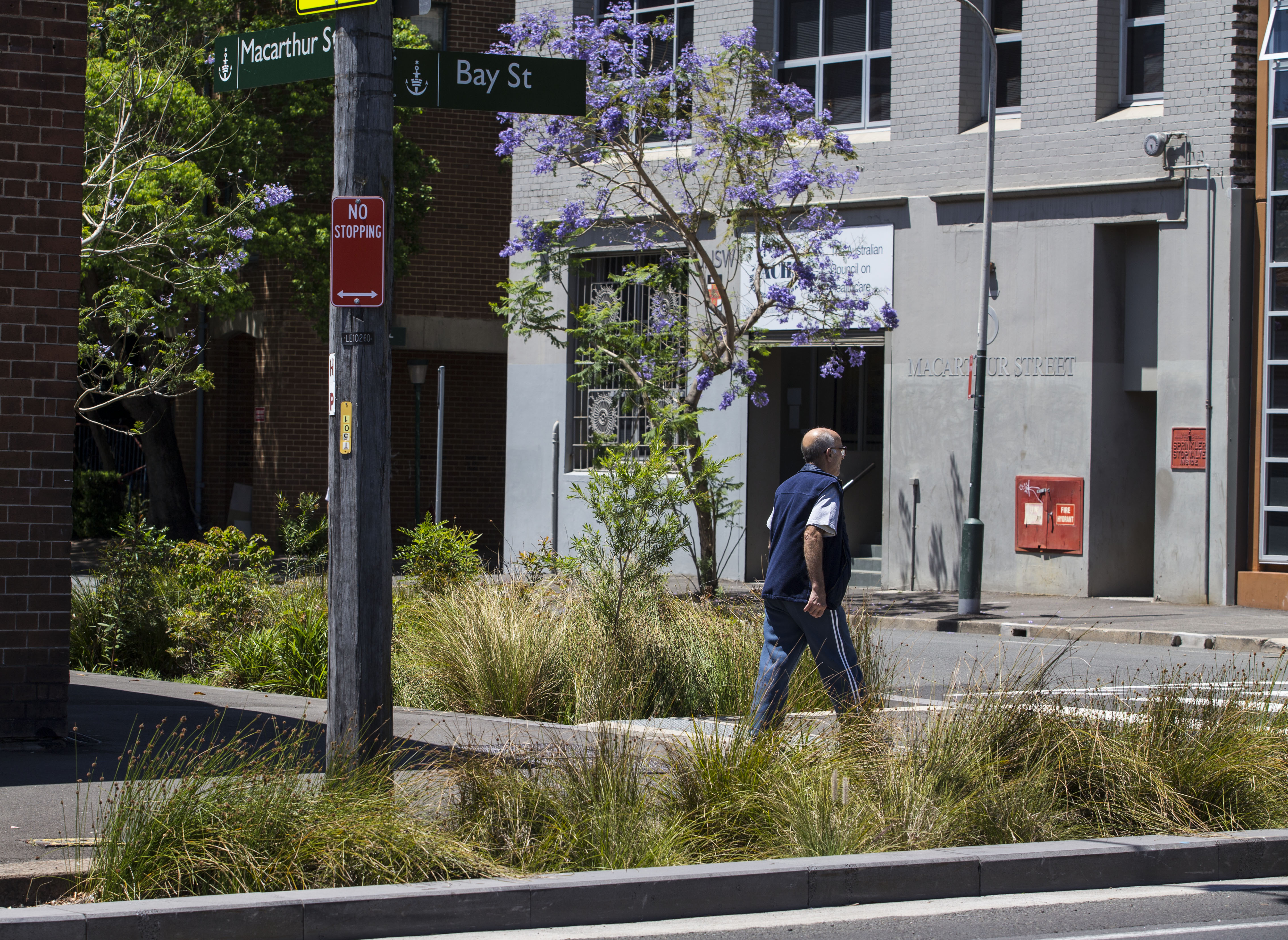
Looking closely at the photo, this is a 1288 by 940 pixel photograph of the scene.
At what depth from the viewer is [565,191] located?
25.2 metres

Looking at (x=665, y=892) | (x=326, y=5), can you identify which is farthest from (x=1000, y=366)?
(x=665, y=892)

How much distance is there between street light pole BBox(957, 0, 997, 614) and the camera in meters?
18.6

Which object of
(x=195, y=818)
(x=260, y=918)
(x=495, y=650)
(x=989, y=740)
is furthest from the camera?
(x=495, y=650)

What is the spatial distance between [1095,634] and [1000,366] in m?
5.18

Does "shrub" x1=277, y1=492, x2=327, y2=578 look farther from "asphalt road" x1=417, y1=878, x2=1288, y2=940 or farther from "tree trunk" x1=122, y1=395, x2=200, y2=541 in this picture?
"tree trunk" x1=122, y1=395, x2=200, y2=541

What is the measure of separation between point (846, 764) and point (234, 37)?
4491 mm

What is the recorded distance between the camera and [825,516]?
27.5 ft

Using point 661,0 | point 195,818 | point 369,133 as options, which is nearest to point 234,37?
point 369,133

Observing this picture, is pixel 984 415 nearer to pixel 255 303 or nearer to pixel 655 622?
pixel 655 622

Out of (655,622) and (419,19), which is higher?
(419,19)

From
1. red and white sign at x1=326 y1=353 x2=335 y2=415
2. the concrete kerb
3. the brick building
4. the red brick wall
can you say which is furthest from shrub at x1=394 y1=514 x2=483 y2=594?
the brick building

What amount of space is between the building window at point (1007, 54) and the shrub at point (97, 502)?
62.1ft

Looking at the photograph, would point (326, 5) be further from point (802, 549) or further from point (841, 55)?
point (841, 55)

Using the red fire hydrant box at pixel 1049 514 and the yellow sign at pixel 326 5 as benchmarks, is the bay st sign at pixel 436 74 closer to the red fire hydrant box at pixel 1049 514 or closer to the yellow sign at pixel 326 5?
the yellow sign at pixel 326 5
